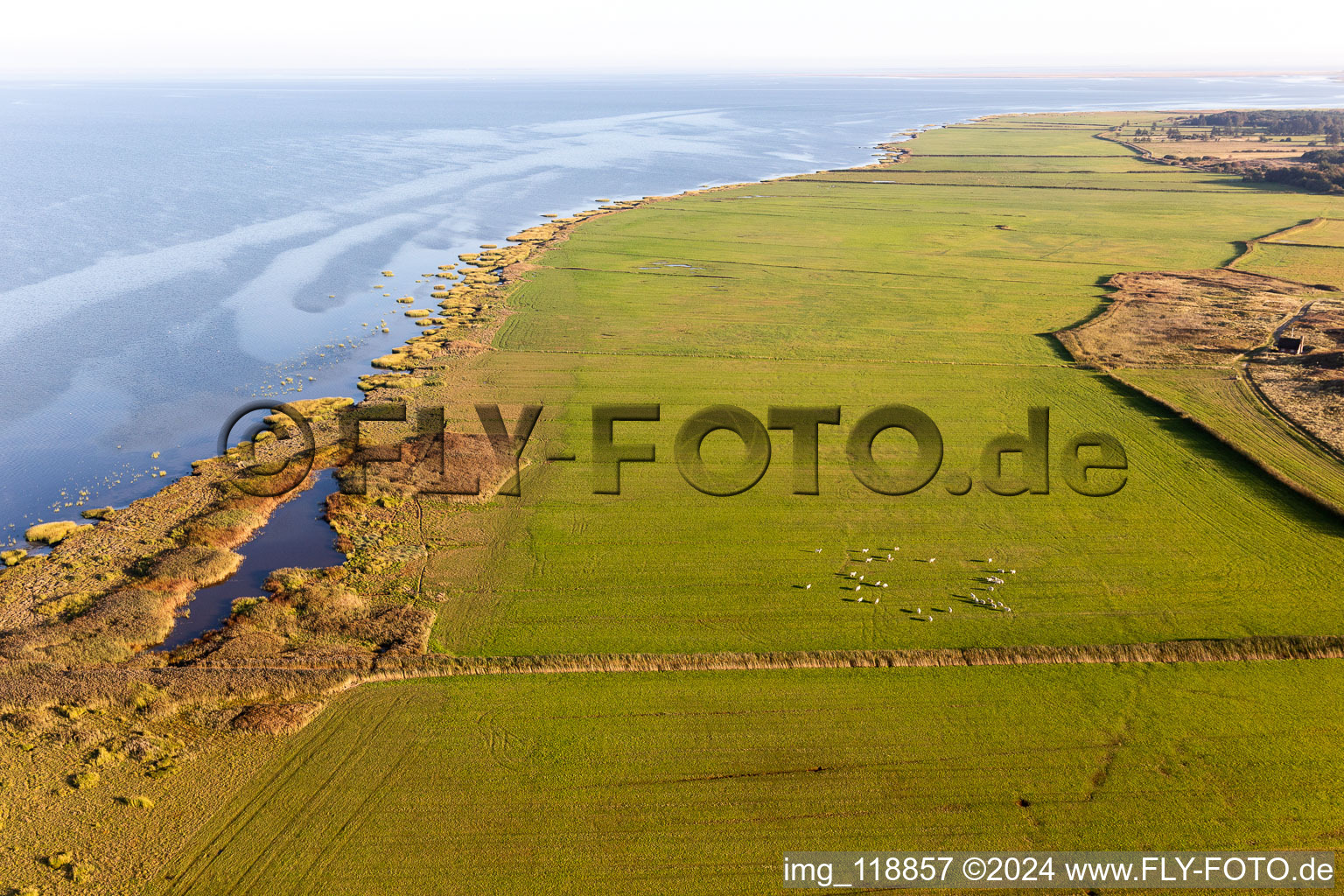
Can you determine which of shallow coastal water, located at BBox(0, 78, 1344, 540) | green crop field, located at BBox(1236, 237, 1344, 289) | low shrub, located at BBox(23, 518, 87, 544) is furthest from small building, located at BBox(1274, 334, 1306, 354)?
low shrub, located at BBox(23, 518, 87, 544)

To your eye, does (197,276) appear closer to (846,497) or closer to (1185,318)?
(846,497)

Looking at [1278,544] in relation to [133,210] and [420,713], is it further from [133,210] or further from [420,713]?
[133,210]

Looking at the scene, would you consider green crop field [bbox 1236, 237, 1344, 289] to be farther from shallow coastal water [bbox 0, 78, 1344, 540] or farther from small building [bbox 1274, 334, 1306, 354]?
shallow coastal water [bbox 0, 78, 1344, 540]

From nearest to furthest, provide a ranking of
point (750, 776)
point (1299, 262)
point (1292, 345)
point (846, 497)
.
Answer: point (750, 776), point (846, 497), point (1292, 345), point (1299, 262)

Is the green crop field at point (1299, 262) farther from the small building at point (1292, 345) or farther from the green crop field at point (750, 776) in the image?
the green crop field at point (750, 776)

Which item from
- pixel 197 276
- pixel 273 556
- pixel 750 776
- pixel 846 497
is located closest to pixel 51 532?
pixel 273 556

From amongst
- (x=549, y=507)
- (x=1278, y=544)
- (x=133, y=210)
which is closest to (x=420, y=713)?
(x=549, y=507)
